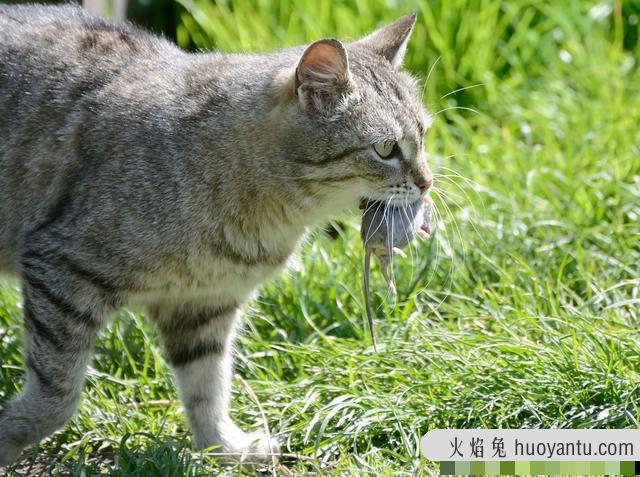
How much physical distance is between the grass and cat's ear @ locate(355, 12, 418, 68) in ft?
1.65

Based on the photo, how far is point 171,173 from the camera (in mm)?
3668

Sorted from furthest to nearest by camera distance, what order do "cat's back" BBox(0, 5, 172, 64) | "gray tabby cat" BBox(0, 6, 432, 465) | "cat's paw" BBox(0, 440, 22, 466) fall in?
"cat's back" BBox(0, 5, 172, 64) → "cat's paw" BBox(0, 440, 22, 466) → "gray tabby cat" BBox(0, 6, 432, 465)

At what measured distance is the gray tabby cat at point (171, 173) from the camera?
3592mm

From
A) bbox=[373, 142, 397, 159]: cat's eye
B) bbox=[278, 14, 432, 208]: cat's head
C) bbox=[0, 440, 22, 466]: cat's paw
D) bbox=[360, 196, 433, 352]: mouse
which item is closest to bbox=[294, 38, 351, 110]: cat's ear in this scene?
bbox=[278, 14, 432, 208]: cat's head

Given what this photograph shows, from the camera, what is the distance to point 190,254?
3.65m

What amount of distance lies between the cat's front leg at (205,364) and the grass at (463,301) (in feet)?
0.37

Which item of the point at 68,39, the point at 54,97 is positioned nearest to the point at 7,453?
the point at 54,97

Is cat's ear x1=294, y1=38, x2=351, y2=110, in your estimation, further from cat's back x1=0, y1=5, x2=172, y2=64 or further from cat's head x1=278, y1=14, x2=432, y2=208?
cat's back x1=0, y1=5, x2=172, y2=64

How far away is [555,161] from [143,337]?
7.14 feet

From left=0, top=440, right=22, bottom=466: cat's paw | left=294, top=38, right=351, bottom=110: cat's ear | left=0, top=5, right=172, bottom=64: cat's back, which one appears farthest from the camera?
left=0, top=5, right=172, bottom=64: cat's back

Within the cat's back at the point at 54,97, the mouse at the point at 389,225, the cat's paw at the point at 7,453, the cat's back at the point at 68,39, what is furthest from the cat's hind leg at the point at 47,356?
the mouse at the point at 389,225

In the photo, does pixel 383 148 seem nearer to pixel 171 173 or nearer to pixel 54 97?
pixel 171 173

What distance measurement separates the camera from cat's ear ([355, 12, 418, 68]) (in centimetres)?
391

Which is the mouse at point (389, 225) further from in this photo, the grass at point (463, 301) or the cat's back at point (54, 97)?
the cat's back at point (54, 97)
